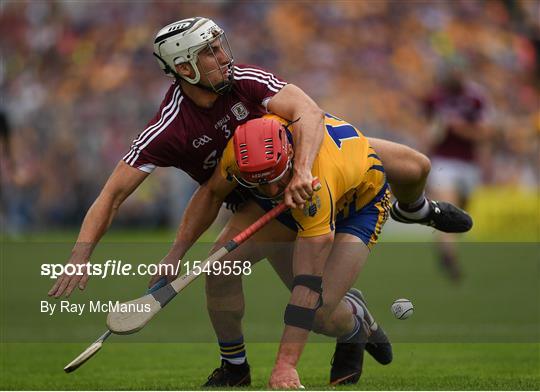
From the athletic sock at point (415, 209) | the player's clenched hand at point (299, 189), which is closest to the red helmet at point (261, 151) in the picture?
the player's clenched hand at point (299, 189)

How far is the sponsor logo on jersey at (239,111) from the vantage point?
614 cm

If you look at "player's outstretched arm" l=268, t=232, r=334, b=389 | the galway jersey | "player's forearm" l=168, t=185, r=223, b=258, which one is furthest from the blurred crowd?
"player's outstretched arm" l=268, t=232, r=334, b=389

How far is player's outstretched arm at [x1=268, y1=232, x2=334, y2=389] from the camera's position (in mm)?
5492

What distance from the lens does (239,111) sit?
6.14 meters

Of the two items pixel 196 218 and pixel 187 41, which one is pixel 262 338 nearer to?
pixel 196 218

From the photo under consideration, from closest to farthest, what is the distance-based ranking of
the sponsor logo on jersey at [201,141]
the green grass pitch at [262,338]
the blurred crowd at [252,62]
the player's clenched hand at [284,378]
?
the player's clenched hand at [284,378] < the sponsor logo on jersey at [201,141] < the green grass pitch at [262,338] < the blurred crowd at [252,62]

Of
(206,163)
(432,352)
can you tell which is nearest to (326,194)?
(206,163)

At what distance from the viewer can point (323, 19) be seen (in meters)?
24.0

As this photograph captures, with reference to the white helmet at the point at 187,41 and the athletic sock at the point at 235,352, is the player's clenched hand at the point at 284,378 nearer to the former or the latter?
the athletic sock at the point at 235,352

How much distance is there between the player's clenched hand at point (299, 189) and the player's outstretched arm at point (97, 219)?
2.86 ft

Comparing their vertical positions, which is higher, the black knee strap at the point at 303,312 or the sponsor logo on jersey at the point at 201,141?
the sponsor logo on jersey at the point at 201,141

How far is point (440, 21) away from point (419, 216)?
653 inches

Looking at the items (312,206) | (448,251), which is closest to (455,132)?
(448,251)

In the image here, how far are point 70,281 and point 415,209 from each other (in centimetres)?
254
